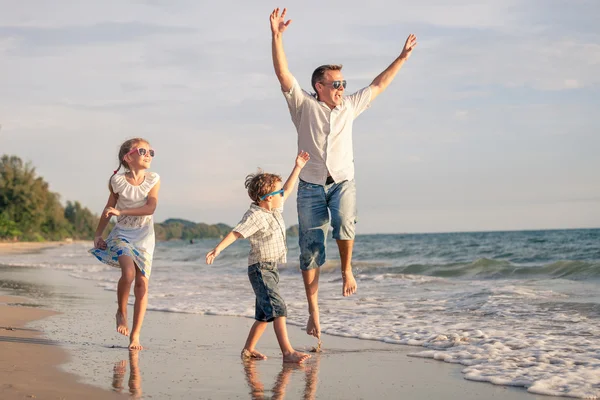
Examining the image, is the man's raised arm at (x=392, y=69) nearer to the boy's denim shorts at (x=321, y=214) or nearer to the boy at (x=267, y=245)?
the boy's denim shorts at (x=321, y=214)

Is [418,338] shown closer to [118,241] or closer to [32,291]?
[118,241]

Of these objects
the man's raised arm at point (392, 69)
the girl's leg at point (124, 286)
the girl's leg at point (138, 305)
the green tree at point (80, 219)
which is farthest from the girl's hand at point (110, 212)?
the green tree at point (80, 219)

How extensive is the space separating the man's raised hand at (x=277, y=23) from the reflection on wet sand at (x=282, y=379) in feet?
8.26

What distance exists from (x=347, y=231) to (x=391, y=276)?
33.7ft

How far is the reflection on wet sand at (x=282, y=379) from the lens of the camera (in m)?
4.16

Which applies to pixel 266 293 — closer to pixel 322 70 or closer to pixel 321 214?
pixel 321 214

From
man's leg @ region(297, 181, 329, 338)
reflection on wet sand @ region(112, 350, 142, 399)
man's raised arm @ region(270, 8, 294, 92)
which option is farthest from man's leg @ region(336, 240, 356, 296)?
reflection on wet sand @ region(112, 350, 142, 399)

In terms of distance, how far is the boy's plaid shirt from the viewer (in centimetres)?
526

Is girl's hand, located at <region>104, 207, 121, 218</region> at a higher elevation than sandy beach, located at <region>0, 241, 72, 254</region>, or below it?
higher

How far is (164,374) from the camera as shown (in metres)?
4.66

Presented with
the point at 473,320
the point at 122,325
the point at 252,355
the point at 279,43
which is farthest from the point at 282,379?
the point at 473,320

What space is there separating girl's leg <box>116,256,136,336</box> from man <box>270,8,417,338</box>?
1.45m

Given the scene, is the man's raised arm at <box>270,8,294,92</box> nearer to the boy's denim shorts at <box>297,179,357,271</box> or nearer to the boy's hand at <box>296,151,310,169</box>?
the boy's hand at <box>296,151,310,169</box>

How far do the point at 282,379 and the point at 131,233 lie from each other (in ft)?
7.06
